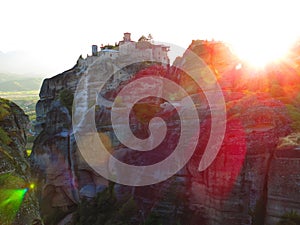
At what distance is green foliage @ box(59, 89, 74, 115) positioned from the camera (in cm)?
5119

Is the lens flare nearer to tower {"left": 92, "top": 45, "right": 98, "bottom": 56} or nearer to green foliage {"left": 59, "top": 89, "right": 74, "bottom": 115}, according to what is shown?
green foliage {"left": 59, "top": 89, "right": 74, "bottom": 115}

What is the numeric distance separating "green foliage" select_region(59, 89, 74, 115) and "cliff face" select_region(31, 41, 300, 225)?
0.17 m

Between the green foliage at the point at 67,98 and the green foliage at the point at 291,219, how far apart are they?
35666mm

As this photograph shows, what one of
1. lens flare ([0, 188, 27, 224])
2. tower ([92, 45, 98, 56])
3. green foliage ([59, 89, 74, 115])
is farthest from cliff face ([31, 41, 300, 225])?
lens flare ([0, 188, 27, 224])

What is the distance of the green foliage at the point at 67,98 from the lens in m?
51.2

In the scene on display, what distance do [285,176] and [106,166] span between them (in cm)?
2223

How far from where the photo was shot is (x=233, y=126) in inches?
990

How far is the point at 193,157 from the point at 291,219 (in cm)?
822

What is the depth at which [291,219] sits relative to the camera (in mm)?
20688

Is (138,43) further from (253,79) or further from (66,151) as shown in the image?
(253,79)

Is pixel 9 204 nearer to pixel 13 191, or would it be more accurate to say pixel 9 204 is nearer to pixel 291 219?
pixel 13 191

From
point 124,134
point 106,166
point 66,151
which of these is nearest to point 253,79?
point 124,134

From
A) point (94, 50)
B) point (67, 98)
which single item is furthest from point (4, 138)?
point (94, 50)

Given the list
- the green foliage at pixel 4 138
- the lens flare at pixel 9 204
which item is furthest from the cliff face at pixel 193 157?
the lens flare at pixel 9 204
